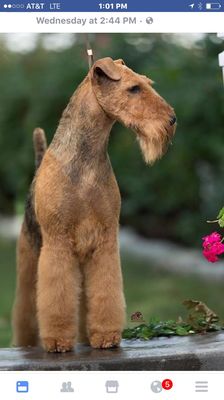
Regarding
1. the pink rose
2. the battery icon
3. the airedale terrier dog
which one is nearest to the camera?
the battery icon

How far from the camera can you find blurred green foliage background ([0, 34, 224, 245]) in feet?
21.2

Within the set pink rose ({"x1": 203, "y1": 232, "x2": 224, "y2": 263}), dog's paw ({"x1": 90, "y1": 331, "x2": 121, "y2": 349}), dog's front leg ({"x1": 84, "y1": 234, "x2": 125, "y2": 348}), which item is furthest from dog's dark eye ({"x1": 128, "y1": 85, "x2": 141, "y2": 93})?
dog's paw ({"x1": 90, "y1": 331, "x2": 121, "y2": 349})

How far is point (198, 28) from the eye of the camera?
2596 mm

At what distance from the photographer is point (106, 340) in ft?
9.09

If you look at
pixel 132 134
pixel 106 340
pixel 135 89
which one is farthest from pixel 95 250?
pixel 132 134

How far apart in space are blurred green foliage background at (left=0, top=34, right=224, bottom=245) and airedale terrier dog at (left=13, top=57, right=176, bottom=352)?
3462 millimetres

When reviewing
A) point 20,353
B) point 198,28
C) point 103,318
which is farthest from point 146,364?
point 198,28

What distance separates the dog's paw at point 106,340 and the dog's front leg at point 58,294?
80mm

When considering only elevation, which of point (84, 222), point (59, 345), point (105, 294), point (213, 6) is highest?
point (213, 6)

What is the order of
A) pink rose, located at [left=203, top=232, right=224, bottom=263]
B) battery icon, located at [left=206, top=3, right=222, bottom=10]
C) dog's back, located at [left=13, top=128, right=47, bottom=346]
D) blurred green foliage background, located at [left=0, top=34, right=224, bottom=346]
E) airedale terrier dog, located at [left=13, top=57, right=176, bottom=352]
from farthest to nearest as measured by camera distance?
blurred green foliage background, located at [left=0, top=34, right=224, bottom=346], dog's back, located at [left=13, top=128, right=47, bottom=346], pink rose, located at [left=203, top=232, right=224, bottom=263], airedale terrier dog, located at [left=13, top=57, right=176, bottom=352], battery icon, located at [left=206, top=3, right=222, bottom=10]
